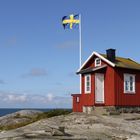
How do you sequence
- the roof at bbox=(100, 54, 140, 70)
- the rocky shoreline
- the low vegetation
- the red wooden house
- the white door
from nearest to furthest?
the rocky shoreline, the red wooden house, the white door, the roof at bbox=(100, 54, 140, 70), the low vegetation

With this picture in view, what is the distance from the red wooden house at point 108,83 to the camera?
1204 inches

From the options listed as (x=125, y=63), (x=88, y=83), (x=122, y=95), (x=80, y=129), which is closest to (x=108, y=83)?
(x=122, y=95)

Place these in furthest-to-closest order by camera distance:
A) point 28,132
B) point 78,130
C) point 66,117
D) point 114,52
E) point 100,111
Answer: point 114,52, point 100,111, point 66,117, point 78,130, point 28,132

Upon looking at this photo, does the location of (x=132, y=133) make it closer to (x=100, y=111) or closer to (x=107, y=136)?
(x=107, y=136)

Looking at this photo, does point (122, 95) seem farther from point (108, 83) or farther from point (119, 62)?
point (119, 62)

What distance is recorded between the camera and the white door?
1219 inches

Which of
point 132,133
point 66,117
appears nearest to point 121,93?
point 66,117

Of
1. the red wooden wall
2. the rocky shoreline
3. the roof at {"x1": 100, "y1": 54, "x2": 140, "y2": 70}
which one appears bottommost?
the rocky shoreline

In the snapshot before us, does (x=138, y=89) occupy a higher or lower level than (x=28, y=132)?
higher

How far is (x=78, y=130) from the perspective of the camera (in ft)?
67.3

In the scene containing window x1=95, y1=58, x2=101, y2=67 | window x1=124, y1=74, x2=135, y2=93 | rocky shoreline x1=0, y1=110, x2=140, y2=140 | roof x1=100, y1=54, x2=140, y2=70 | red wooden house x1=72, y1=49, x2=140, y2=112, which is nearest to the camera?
rocky shoreline x1=0, y1=110, x2=140, y2=140

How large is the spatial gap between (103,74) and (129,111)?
3806mm

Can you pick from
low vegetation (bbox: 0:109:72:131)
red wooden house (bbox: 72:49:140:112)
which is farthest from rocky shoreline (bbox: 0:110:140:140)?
low vegetation (bbox: 0:109:72:131)

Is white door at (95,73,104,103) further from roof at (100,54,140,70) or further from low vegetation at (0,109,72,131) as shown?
low vegetation at (0,109,72,131)
